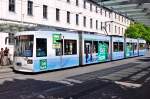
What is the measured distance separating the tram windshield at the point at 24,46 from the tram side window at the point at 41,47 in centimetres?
38

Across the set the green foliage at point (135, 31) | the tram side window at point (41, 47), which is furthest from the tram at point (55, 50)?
the green foliage at point (135, 31)

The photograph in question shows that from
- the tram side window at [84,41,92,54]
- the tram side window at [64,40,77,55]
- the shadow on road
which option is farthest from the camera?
the tram side window at [84,41,92,54]

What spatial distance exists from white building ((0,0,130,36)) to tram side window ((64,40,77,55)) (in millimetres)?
3695

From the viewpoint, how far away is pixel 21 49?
19.0m

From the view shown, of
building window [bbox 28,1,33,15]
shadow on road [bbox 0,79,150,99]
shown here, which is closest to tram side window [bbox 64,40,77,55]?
shadow on road [bbox 0,79,150,99]

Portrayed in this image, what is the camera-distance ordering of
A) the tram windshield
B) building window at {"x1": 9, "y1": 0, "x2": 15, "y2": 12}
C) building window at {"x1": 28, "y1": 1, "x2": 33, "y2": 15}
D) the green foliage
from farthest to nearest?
the green foliage
building window at {"x1": 28, "y1": 1, "x2": 33, "y2": 15}
building window at {"x1": 9, "y1": 0, "x2": 15, "y2": 12}
the tram windshield

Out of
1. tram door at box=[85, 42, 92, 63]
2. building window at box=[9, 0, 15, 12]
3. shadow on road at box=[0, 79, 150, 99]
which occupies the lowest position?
shadow on road at box=[0, 79, 150, 99]

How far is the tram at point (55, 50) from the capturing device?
18453 mm

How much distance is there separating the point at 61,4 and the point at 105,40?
13926 mm

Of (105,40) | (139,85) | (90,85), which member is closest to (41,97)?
(90,85)

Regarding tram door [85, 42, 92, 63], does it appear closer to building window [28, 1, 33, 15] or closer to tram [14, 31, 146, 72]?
tram [14, 31, 146, 72]

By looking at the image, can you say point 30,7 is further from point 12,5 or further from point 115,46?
point 115,46

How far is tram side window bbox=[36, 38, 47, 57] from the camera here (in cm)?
1853

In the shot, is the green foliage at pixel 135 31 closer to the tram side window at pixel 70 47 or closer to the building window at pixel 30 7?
the building window at pixel 30 7
